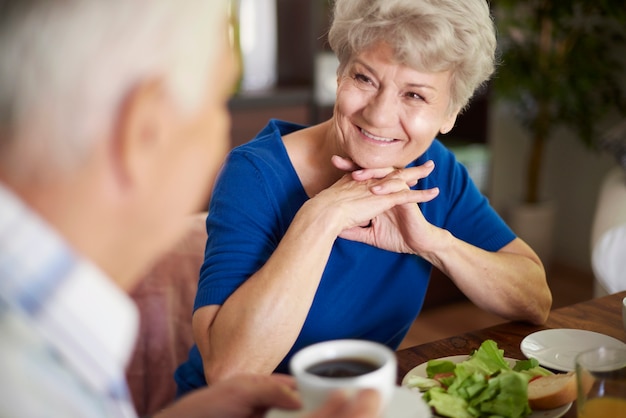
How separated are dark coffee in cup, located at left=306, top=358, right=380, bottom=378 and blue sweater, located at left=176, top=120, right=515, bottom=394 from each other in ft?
1.67

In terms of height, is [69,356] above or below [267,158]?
above

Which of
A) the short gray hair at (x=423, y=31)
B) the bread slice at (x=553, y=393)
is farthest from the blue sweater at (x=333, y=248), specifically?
the bread slice at (x=553, y=393)

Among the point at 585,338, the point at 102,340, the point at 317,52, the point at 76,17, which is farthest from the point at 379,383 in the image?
the point at 317,52

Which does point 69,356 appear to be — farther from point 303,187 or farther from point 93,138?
point 303,187

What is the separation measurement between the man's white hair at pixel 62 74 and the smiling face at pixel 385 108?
0.78 meters

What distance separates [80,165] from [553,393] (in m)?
0.70

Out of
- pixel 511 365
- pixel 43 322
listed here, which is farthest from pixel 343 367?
pixel 511 365

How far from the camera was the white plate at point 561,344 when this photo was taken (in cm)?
105

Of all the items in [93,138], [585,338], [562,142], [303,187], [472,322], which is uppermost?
[93,138]

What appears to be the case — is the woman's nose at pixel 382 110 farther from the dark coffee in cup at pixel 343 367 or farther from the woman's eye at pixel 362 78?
the dark coffee in cup at pixel 343 367

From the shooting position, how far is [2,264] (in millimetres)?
368

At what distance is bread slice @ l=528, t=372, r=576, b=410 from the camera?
87 centimetres

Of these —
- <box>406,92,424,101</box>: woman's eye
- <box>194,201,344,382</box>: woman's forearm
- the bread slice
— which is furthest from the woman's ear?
the bread slice

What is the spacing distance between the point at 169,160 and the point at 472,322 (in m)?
2.68
